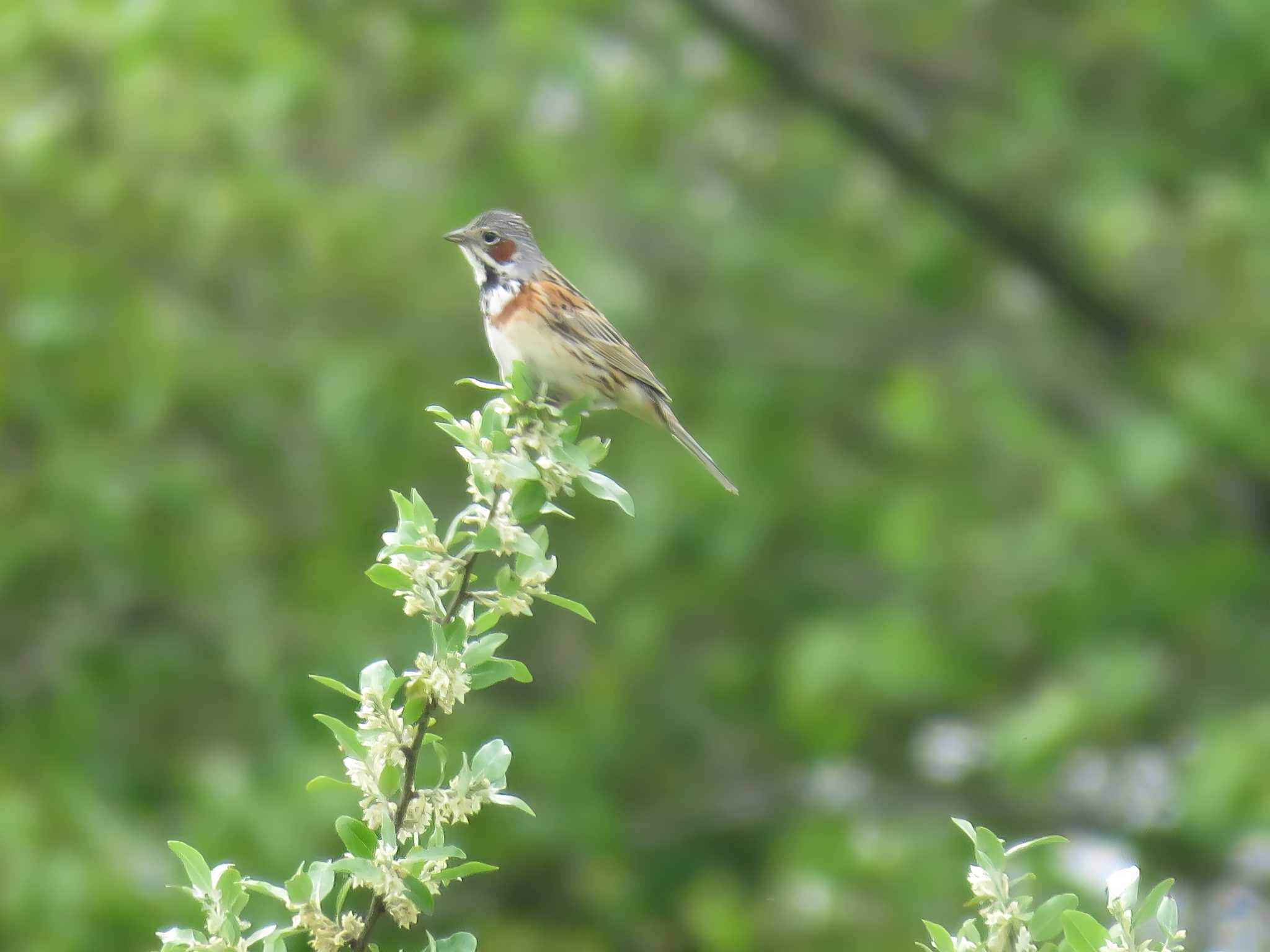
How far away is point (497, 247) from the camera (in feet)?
15.1

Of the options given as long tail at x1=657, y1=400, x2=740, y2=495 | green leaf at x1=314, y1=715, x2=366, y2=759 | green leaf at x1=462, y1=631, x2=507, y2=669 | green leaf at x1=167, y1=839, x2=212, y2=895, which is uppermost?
long tail at x1=657, y1=400, x2=740, y2=495

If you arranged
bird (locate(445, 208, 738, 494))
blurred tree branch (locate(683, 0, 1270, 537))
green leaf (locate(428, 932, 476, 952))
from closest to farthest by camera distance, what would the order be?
1. green leaf (locate(428, 932, 476, 952))
2. bird (locate(445, 208, 738, 494))
3. blurred tree branch (locate(683, 0, 1270, 537))

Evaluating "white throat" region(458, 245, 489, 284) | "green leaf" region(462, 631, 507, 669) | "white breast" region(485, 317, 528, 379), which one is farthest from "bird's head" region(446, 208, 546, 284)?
"green leaf" region(462, 631, 507, 669)

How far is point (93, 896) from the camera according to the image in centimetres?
664

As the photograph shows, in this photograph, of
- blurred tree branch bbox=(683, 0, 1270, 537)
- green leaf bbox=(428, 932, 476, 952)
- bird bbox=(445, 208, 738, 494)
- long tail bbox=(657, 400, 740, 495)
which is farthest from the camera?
blurred tree branch bbox=(683, 0, 1270, 537)

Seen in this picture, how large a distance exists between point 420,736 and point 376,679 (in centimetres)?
8

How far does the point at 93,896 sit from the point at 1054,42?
5622 millimetres

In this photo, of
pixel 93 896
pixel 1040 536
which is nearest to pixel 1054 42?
pixel 1040 536

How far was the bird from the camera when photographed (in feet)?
13.9

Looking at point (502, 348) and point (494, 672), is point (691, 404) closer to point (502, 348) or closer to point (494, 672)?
point (502, 348)

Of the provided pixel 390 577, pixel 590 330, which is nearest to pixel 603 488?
pixel 390 577

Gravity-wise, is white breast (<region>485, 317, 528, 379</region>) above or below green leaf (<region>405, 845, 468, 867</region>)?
above

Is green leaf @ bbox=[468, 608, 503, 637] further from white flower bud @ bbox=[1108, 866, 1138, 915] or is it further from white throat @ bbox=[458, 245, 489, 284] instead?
white throat @ bbox=[458, 245, 489, 284]

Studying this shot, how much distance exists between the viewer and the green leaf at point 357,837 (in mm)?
1986
